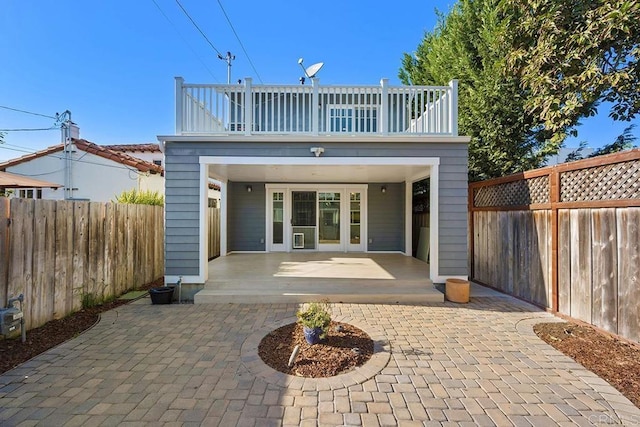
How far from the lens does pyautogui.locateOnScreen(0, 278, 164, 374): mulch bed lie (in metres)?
3.02

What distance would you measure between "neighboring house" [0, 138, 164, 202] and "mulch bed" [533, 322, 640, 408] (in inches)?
513

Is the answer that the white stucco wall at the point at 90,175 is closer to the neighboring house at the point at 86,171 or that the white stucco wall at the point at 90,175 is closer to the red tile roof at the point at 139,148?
the neighboring house at the point at 86,171

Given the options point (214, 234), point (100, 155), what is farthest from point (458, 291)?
point (100, 155)

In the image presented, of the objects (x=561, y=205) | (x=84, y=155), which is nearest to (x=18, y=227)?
(x=561, y=205)

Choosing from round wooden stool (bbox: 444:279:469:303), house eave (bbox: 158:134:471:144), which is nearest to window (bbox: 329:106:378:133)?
house eave (bbox: 158:134:471:144)

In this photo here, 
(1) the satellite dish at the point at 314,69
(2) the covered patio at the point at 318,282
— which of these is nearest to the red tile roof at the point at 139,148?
(2) the covered patio at the point at 318,282

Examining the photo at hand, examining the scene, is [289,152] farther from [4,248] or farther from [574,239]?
[574,239]

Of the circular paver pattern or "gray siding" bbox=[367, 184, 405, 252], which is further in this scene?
"gray siding" bbox=[367, 184, 405, 252]

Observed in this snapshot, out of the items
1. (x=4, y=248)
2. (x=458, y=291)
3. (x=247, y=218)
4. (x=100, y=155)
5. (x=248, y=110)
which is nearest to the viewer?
(x=4, y=248)

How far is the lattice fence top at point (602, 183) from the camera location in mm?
3346

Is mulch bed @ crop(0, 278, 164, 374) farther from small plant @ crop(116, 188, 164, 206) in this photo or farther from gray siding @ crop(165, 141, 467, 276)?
small plant @ crop(116, 188, 164, 206)

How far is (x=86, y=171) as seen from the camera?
12367 mm

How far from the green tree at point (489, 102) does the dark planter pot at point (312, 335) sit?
6365mm

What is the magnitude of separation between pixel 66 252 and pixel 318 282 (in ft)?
13.2
